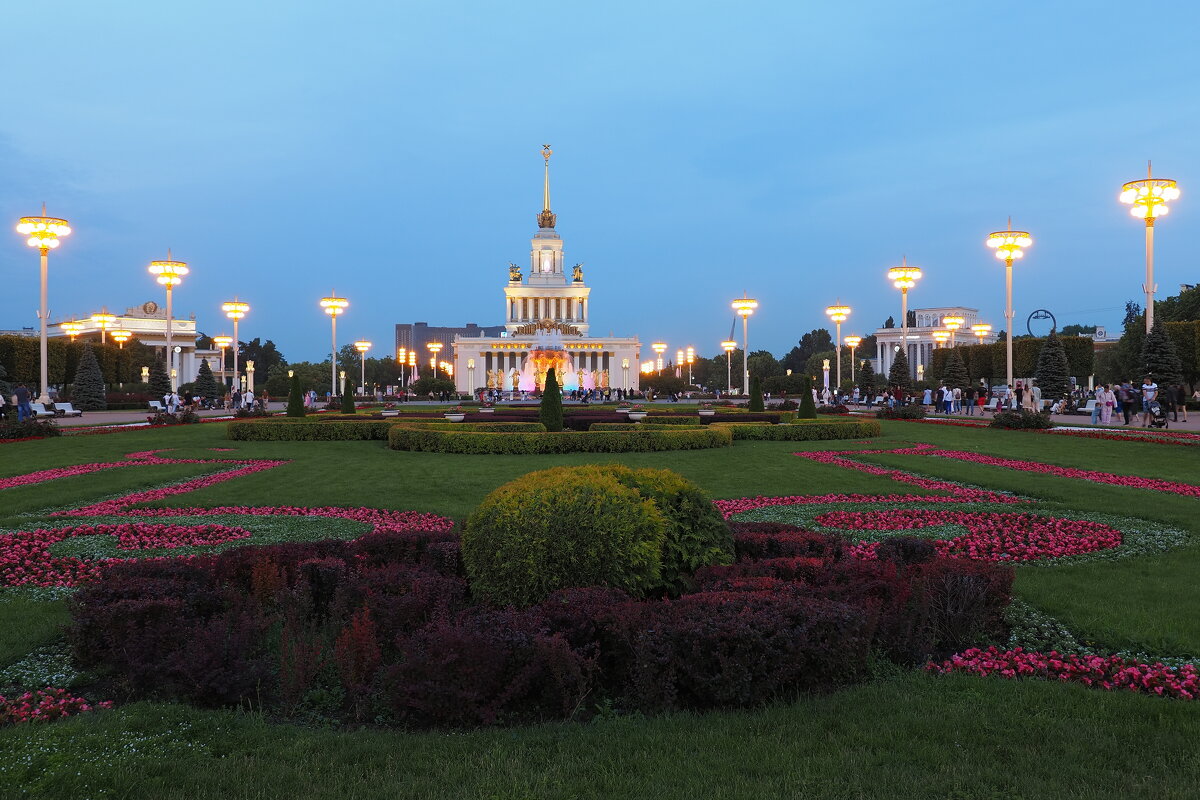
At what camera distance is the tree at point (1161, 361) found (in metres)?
30.5

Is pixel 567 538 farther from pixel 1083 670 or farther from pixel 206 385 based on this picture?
pixel 206 385

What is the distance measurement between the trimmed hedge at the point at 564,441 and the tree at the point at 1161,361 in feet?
70.6

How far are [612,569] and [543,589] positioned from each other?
423mm

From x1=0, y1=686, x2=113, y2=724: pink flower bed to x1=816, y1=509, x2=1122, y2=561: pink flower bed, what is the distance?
5435mm

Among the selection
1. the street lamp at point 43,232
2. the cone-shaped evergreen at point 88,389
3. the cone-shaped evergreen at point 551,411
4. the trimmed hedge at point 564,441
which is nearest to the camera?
the trimmed hedge at point 564,441

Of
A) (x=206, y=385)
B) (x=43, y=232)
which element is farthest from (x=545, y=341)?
(x=43, y=232)

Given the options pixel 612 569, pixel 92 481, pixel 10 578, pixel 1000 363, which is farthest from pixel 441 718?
pixel 1000 363

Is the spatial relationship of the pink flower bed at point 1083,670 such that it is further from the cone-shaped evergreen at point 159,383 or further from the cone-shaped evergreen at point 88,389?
the cone-shaped evergreen at point 159,383

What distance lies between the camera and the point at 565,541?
4.80 m

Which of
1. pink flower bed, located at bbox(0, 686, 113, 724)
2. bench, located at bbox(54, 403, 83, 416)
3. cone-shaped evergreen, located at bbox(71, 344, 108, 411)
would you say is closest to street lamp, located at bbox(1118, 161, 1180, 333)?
pink flower bed, located at bbox(0, 686, 113, 724)

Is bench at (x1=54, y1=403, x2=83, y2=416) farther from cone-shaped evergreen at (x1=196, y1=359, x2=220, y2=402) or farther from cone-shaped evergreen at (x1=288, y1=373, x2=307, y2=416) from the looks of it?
cone-shaped evergreen at (x1=196, y1=359, x2=220, y2=402)

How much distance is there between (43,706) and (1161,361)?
35.7 m

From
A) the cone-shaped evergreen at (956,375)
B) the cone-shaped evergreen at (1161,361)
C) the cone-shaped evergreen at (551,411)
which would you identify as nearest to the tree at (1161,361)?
the cone-shaped evergreen at (1161,361)

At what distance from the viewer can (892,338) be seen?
113 metres
